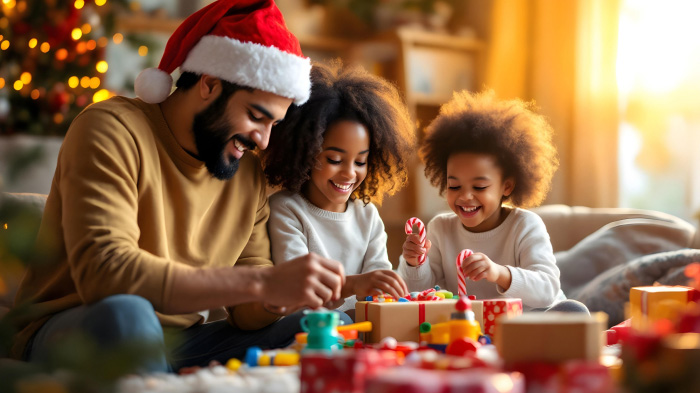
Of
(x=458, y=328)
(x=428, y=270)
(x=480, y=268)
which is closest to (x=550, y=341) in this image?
(x=458, y=328)

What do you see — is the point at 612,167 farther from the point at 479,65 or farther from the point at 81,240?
the point at 81,240

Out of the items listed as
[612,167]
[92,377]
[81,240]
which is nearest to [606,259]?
[612,167]

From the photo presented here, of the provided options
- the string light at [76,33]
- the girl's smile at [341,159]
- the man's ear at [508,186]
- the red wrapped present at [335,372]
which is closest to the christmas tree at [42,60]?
the string light at [76,33]

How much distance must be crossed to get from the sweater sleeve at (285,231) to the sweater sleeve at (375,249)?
0.21 metres

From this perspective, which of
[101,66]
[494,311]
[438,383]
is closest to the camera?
[438,383]

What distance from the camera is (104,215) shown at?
4.44ft

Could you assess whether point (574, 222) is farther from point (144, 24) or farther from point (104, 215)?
point (144, 24)

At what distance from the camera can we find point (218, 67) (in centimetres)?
163

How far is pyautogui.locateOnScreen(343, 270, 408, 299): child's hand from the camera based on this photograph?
1.62 m

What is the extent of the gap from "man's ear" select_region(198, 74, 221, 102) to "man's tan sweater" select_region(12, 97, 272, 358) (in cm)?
11

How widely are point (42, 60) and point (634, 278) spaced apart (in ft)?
8.36

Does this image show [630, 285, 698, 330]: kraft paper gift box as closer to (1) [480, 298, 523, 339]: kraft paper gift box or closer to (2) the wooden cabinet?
(1) [480, 298, 523, 339]: kraft paper gift box

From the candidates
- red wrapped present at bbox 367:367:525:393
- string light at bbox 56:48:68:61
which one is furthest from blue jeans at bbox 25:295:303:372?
string light at bbox 56:48:68:61

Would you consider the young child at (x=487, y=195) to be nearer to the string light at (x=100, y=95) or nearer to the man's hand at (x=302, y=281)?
the man's hand at (x=302, y=281)
